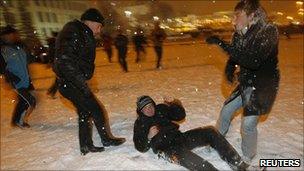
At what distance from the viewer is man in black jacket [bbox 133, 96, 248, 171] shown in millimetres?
4266

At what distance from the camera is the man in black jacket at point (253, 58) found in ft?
13.4

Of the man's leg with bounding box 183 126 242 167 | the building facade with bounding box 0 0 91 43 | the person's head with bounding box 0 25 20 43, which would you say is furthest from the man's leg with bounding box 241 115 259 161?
the building facade with bounding box 0 0 91 43

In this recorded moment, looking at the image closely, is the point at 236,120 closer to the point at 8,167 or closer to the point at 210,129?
the point at 210,129

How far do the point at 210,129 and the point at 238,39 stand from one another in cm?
115

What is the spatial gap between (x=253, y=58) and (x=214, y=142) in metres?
1.11

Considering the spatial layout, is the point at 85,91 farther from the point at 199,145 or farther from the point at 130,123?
the point at 130,123

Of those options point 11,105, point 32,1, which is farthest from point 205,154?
point 32,1

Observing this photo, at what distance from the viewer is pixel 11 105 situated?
979 cm

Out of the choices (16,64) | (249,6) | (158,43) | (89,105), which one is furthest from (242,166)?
(158,43)

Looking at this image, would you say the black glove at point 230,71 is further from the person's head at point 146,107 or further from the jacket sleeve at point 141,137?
the jacket sleeve at point 141,137

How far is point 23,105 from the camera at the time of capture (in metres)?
7.13

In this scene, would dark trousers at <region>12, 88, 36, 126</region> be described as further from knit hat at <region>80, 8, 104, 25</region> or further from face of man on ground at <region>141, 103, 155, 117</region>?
face of man on ground at <region>141, 103, 155, 117</region>

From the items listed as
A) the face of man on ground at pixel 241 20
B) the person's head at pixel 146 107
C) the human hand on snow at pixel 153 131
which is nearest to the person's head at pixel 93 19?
the person's head at pixel 146 107

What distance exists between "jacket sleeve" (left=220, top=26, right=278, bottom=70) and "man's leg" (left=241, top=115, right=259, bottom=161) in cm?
65
